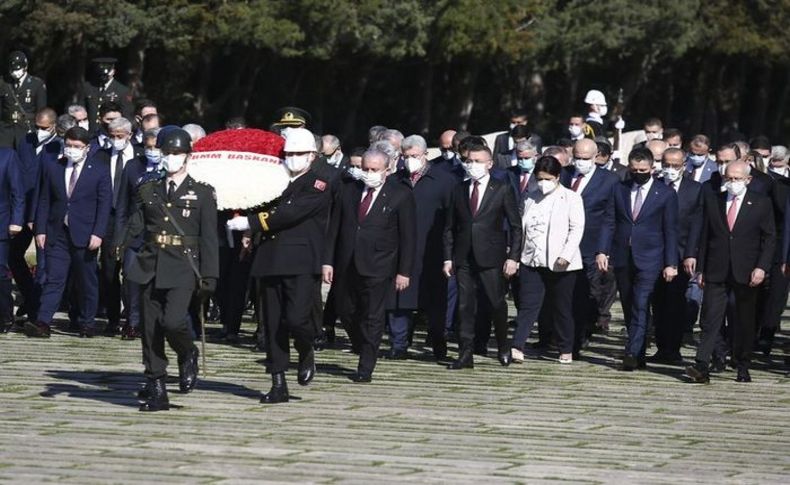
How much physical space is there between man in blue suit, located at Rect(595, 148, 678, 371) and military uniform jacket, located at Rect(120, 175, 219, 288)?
15.2ft

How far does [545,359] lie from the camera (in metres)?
19.1

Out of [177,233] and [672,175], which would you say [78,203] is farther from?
[672,175]

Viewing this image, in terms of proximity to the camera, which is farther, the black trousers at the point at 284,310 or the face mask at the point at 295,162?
the face mask at the point at 295,162

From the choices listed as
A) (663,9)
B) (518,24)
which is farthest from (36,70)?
(663,9)

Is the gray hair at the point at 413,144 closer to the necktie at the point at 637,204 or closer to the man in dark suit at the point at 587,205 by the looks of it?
the man in dark suit at the point at 587,205

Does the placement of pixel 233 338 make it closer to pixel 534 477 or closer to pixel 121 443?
pixel 121 443

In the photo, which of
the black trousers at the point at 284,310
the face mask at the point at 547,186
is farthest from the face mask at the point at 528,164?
the black trousers at the point at 284,310

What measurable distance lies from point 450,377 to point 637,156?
9.23ft

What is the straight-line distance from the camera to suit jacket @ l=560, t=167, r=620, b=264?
19078mm

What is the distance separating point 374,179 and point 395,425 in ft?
11.2

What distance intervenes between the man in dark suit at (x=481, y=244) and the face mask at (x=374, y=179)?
1.15 metres

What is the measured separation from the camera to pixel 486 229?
18281mm

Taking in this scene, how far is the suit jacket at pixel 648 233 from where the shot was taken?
18438 mm

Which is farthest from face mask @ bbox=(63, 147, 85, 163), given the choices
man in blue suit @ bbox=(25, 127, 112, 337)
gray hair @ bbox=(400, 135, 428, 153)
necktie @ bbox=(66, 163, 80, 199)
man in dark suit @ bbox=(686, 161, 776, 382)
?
man in dark suit @ bbox=(686, 161, 776, 382)
